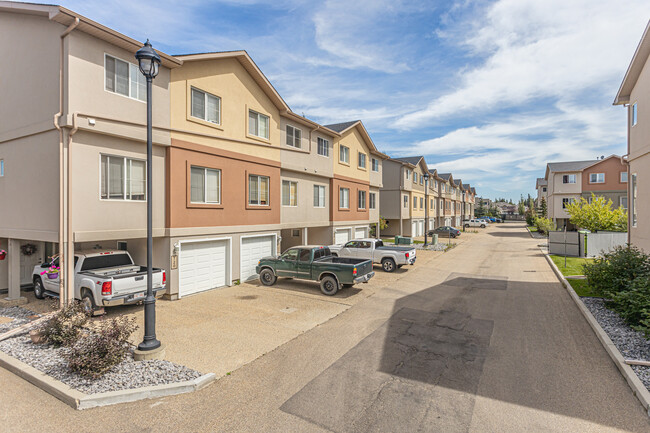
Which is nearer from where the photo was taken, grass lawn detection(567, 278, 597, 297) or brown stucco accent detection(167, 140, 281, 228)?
brown stucco accent detection(167, 140, 281, 228)

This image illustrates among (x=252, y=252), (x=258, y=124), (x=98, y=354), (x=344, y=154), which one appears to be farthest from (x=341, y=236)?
(x=98, y=354)

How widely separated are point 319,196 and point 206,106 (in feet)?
32.9

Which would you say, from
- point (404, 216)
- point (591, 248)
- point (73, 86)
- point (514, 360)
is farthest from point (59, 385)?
point (404, 216)

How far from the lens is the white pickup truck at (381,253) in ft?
62.7

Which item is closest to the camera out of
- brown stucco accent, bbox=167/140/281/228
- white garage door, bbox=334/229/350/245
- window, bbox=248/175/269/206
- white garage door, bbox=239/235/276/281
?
brown stucco accent, bbox=167/140/281/228

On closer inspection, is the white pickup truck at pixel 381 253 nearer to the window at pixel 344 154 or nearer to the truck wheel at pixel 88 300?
the window at pixel 344 154

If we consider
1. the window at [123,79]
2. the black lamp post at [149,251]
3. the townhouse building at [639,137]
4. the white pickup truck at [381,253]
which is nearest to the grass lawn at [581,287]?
the townhouse building at [639,137]

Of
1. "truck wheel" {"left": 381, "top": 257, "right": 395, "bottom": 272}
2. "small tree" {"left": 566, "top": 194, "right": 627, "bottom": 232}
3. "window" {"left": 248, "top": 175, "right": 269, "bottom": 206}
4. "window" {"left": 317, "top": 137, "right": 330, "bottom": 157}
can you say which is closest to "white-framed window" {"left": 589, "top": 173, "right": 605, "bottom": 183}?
"small tree" {"left": 566, "top": 194, "right": 627, "bottom": 232}

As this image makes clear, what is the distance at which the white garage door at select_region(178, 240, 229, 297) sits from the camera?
1341 centimetres

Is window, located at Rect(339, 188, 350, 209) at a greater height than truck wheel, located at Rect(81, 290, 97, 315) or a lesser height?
greater

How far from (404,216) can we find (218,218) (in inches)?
1018

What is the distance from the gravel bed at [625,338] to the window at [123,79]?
51.8 ft

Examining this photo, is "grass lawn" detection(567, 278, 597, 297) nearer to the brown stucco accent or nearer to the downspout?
the brown stucco accent

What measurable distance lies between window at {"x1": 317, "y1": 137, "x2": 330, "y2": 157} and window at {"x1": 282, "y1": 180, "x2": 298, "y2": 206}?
3531 millimetres
